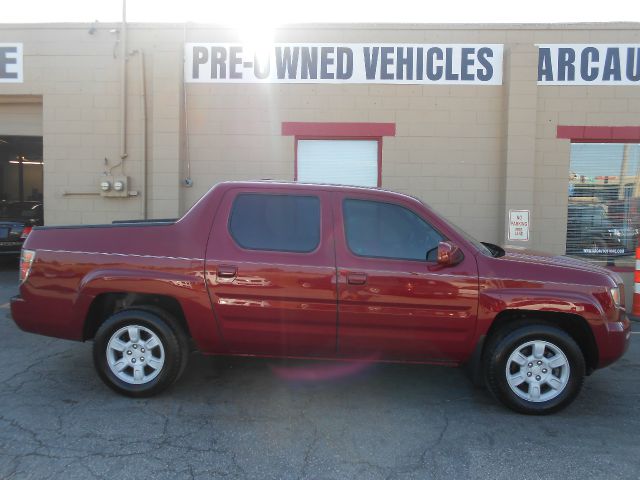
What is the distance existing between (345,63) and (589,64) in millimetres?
4091

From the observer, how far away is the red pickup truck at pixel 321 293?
4039 millimetres

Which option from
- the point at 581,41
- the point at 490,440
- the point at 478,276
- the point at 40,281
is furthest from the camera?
the point at 581,41

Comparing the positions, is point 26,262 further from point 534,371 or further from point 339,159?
point 339,159

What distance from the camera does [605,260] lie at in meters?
9.05

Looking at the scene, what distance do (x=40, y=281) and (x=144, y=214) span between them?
190 inches

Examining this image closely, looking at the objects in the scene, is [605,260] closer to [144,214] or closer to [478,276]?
[478,276]

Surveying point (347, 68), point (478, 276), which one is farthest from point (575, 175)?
point (478, 276)

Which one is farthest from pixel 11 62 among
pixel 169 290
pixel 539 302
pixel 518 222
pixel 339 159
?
pixel 539 302

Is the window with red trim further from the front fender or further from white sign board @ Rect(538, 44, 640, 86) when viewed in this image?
the front fender

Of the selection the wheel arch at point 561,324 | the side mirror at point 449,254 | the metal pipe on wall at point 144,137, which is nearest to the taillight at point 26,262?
the side mirror at point 449,254

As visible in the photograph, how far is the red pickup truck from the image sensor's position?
404 cm

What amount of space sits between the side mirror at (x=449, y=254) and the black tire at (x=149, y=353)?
2203 millimetres

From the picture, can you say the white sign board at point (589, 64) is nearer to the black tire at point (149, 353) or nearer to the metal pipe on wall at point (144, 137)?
the metal pipe on wall at point (144, 137)

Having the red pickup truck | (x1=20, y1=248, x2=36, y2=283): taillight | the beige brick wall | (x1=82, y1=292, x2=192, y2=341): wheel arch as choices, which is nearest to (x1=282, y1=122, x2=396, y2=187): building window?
the beige brick wall
